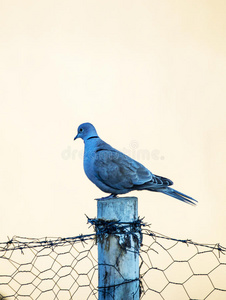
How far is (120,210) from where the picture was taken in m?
2.23

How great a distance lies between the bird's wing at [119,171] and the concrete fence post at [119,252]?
1147 mm

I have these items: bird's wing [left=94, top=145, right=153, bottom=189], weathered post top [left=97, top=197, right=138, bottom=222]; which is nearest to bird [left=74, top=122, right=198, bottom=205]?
bird's wing [left=94, top=145, right=153, bottom=189]

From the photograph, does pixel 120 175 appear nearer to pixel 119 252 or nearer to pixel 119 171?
pixel 119 171

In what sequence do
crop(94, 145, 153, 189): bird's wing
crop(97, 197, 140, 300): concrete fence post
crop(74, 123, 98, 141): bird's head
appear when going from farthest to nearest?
crop(74, 123, 98, 141): bird's head → crop(94, 145, 153, 189): bird's wing → crop(97, 197, 140, 300): concrete fence post

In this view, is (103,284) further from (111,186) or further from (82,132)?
(82,132)

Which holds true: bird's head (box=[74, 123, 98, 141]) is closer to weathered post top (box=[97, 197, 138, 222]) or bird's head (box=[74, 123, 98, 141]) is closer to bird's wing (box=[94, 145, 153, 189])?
bird's wing (box=[94, 145, 153, 189])

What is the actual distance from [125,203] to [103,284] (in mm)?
480

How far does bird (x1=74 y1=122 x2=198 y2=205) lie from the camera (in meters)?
3.41

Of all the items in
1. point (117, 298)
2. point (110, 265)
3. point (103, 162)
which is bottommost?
point (117, 298)

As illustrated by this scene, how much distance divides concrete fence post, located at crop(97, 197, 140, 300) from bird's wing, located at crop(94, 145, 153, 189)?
3.76 ft

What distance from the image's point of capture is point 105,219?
2.25m

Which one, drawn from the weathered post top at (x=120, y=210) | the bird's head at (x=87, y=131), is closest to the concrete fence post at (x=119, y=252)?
the weathered post top at (x=120, y=210)

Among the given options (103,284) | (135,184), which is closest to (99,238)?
(103,284)

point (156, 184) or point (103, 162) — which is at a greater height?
point (103, 162)
